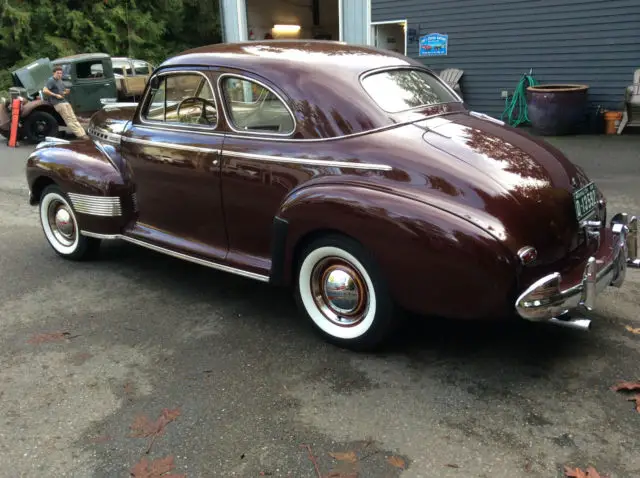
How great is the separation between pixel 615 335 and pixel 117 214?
375 centimetres

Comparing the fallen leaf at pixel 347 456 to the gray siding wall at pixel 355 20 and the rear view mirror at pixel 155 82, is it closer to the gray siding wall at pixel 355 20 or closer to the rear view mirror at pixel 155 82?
the rear view mirror at pixel 155 82

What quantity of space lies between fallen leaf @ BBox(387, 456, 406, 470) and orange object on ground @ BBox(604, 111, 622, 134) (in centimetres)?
1003

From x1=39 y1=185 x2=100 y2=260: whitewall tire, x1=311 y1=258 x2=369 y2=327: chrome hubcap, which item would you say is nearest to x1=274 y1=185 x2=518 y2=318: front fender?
x1=311 y1=258 x2=369 y2=327: chrome hubcap

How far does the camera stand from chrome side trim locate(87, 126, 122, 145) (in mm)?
4952

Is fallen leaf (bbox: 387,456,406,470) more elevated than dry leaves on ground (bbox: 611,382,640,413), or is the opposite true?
dry leaves on ground (bbox: 611,382,640,413)

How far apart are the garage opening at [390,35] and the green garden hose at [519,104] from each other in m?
2.72

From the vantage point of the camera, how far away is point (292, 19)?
19.9m

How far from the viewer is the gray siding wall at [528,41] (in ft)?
35.2

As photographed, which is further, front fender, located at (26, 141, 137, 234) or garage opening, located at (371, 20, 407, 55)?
garage opening, located at (371, 20, 407, 55)

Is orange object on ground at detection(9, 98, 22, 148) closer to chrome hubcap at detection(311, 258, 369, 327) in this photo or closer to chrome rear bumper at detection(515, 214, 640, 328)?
chrome hubcap at detection(311, 258, 369, 327)

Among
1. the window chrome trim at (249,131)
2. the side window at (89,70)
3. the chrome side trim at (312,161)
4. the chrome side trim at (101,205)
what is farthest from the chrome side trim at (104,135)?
the side window at (89,70)

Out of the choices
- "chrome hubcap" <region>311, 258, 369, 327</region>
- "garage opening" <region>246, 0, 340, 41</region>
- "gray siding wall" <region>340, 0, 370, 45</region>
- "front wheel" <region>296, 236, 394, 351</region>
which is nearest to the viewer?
"front wheel" <region>296, 236, 394, 351</region>

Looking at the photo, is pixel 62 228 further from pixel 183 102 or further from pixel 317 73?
pixel 317 73

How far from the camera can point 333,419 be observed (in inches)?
118
